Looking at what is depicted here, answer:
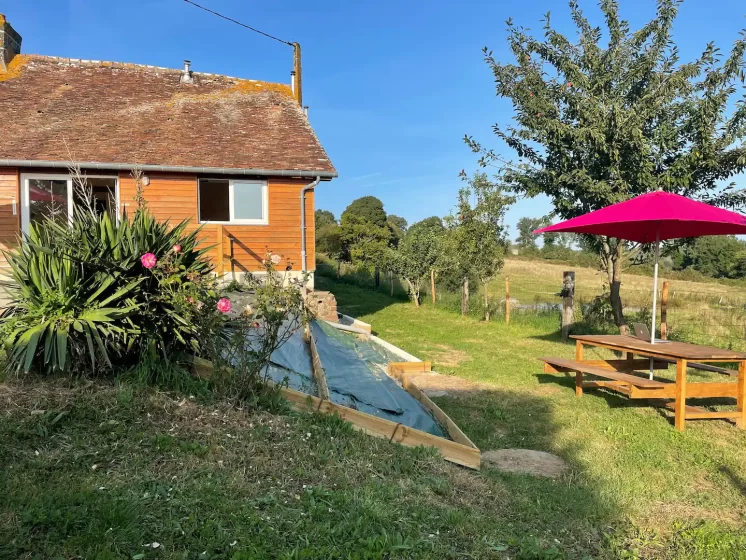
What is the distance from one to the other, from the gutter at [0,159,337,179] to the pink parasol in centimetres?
626

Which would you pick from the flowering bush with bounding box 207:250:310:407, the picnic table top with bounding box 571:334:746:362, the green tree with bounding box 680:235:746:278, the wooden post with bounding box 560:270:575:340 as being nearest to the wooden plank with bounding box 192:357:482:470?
the flowering bush with bounding box 207:250:310:407

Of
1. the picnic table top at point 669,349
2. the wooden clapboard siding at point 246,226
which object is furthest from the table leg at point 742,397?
the wooden clapboard siding at point 246,226

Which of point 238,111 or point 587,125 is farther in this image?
point 238,111

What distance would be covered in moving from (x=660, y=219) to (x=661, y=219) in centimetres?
1

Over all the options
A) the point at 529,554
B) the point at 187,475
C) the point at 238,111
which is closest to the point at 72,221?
the point at 187,475

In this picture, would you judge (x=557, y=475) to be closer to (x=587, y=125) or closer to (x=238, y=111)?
(x=587, y=125)

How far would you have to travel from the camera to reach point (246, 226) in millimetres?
12195

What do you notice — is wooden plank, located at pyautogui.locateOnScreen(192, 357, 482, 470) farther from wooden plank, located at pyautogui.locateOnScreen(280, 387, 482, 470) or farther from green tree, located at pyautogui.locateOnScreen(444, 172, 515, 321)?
green tree, located at pyautogui.locateOnScreen(444, 172, 515, 321)

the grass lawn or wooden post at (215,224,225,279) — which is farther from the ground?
wooden post at (215,224,225,279)

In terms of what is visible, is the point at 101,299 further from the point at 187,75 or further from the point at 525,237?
the point at 525,237

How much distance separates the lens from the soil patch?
4.58m

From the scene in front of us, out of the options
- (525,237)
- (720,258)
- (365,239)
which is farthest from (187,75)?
(525,237)

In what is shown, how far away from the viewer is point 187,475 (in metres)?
3.40

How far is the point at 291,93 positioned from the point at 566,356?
1072cm
